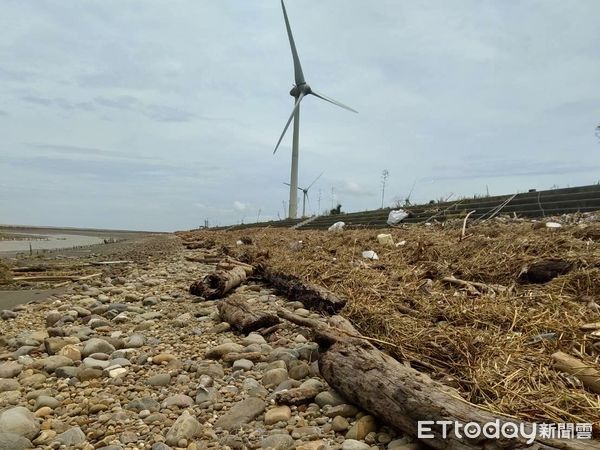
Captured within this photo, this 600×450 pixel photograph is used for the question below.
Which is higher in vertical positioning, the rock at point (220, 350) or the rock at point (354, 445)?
the rock at point (220, 350)

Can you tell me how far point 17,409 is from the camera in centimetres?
238

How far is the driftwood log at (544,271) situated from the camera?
13.0 ft

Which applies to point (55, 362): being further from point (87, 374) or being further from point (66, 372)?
point (87, 374)

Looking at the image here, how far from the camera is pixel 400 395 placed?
2021 millimetres

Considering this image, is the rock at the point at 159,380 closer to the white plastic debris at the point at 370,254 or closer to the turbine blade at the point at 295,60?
the white plastic debris at the point at 370,254

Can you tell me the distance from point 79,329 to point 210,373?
195 cm

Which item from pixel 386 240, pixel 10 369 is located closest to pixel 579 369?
pixel 10 369

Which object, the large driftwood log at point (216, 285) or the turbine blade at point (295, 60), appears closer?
the large driftwood log at point (216, 285)

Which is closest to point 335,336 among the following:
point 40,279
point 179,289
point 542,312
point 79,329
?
point 542,312

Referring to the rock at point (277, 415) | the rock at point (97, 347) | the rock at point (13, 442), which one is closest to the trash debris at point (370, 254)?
the rock at point (97, 347)

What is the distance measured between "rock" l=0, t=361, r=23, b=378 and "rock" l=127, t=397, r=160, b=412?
120 cm

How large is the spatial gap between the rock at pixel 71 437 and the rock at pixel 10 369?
119 cm

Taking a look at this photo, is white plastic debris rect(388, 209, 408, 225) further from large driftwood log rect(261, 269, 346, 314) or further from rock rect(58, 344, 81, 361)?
rock rect(58, 344, 81, 361)

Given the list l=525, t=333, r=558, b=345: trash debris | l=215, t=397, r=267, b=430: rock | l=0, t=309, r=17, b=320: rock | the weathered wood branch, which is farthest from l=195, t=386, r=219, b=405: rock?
l=0, t=309, r=17, b=320: rock
